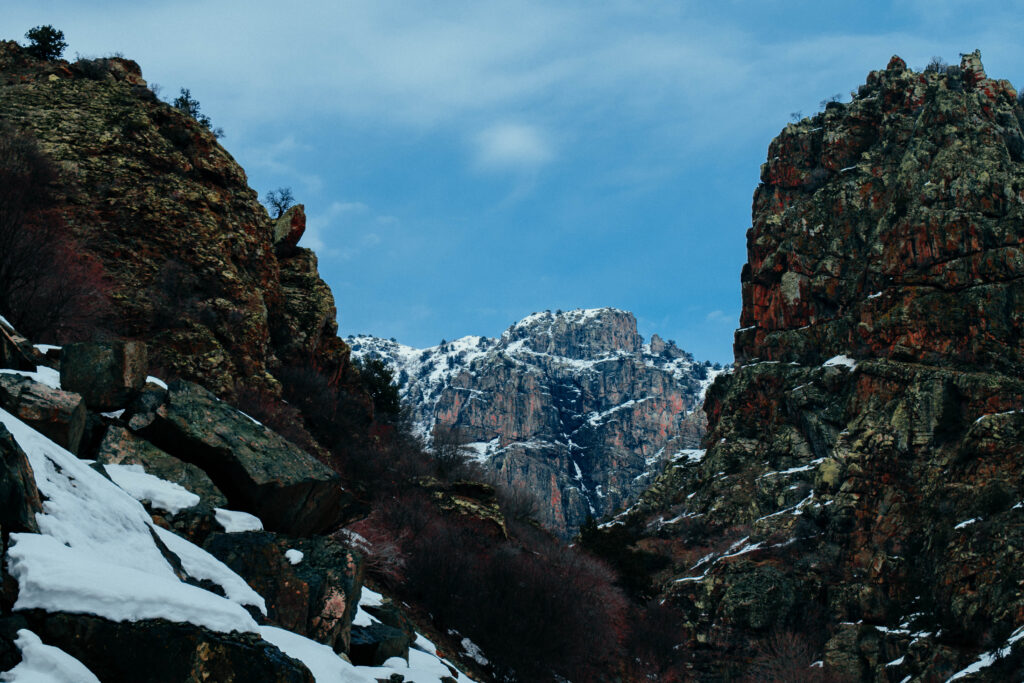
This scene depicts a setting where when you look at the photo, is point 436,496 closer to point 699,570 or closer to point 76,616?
point 76,616

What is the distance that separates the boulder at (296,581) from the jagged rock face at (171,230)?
15.1 m

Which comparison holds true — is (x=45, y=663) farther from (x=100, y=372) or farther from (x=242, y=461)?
(x=100, y=372)

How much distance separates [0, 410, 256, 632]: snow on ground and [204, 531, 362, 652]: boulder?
7.44ft

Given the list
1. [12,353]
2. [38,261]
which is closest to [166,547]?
[12,353]

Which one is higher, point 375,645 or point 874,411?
point 874,411

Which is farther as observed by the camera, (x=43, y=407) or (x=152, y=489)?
(x=152, y=489)

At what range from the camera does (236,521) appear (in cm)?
1355

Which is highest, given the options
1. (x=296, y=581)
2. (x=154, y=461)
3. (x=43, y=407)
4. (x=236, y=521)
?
(x=43, y=407)

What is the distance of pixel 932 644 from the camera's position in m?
50.3

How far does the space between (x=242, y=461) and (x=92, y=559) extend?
653cm

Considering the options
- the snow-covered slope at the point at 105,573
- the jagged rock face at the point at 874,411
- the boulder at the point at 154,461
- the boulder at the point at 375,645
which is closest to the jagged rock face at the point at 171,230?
the boulder at the point at 154,461

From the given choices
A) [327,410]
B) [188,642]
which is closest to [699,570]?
[327,410]

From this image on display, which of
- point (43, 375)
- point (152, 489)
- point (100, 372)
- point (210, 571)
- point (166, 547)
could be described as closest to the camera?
point (166, 547)

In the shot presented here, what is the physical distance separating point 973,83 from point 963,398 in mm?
49709
